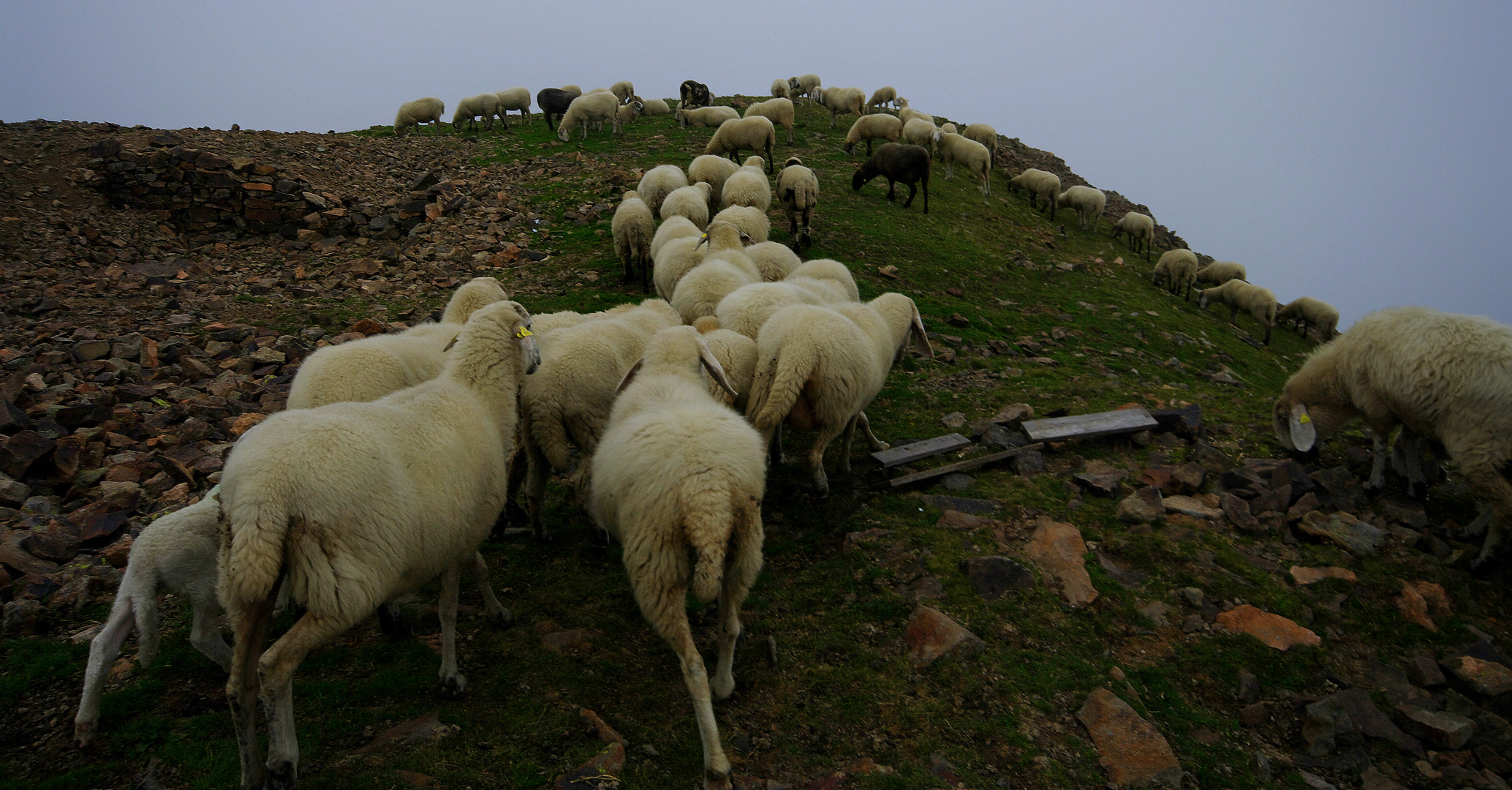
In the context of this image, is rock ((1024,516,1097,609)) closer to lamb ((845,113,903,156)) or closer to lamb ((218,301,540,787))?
lamb ((218,301,540,787))

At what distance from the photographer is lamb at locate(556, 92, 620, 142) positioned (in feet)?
74.5

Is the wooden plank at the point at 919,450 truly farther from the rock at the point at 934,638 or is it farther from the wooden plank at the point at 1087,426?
the rock at the point at 934,638

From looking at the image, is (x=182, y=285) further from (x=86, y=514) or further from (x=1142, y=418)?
(x=1142, y=418)

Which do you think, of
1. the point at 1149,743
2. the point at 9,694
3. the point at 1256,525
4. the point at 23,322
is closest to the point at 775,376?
the point at 1149,743

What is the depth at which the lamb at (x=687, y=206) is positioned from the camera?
1249 centimetres

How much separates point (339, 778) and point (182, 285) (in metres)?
11.8

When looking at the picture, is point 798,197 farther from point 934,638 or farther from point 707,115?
point 707,115

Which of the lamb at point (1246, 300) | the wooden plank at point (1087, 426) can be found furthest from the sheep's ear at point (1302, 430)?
the lamb at point (1246, 300)

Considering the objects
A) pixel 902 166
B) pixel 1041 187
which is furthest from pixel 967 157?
pixel 902 166

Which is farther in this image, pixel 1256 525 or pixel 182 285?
pixel 182 285

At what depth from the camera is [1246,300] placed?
1889 centimetres

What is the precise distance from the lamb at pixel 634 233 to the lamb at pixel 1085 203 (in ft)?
55.7

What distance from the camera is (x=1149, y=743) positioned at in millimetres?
4250

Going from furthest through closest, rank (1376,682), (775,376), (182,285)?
(182,285) < (775,376) < (1376,682)
